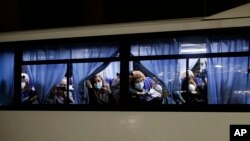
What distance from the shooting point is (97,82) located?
5.38 metres

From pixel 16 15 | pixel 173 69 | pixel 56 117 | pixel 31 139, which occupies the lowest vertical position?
pixel 31 139

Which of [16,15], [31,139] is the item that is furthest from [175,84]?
[16,15]

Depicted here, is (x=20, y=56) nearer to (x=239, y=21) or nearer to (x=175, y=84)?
→ (x=175, y=84)

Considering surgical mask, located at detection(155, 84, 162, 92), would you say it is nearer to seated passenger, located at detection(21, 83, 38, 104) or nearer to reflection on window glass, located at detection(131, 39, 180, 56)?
reflection on window glass, located at detection(131, 39, 180, 56)

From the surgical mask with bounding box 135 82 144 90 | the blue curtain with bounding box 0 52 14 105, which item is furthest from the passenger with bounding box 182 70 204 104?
the blue curtain with bounding box 0 52 14 105

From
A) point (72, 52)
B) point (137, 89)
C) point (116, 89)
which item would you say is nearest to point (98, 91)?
point (116, 89)

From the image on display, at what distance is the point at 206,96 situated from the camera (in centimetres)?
486

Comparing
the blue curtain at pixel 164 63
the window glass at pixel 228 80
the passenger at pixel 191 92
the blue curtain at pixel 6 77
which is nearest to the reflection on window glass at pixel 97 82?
the blue curtain at pixel 164 63

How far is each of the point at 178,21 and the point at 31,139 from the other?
9.19 ft

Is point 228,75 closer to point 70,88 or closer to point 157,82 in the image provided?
point 157,82

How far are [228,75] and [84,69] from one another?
201 centimetres

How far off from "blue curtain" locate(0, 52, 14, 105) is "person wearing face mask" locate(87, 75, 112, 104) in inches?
53.0

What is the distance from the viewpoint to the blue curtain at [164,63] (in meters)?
5.02

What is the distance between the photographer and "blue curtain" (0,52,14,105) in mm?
5879
